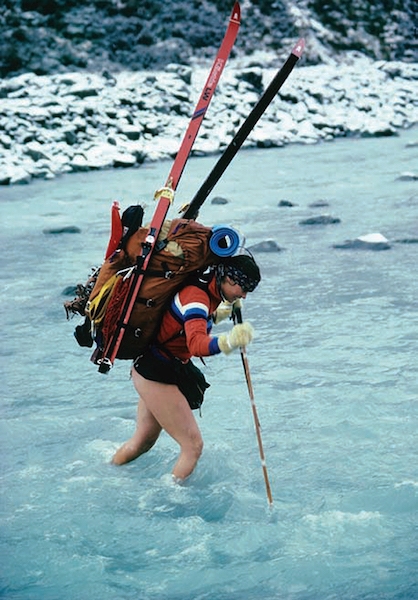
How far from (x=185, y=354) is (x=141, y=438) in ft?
2.33

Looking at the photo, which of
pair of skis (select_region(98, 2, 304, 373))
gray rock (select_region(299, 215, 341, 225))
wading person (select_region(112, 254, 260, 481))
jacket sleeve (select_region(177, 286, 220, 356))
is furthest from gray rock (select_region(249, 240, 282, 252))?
jacket sleeve (select_region(177, 286, 220, 356))

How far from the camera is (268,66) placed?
32125 millimetres

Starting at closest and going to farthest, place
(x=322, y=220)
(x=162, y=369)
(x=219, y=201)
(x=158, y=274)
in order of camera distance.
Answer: (x=158, y=274) → (x=162, y=369) → (x=322, y=220) → (x=219, y=201)

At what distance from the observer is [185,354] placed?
527 cm

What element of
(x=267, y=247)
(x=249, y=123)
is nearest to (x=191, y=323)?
(x=249, y=123)

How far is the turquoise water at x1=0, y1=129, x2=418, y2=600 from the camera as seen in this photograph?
4.55m

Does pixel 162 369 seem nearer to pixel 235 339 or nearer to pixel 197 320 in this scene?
pixel 197 320

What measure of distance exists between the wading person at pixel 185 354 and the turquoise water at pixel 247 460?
0.87 ft

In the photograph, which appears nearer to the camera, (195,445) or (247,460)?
(195,445)

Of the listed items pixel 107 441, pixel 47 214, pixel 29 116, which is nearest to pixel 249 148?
pixel 29 116

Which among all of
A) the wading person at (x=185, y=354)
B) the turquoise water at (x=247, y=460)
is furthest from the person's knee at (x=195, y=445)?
the turquoise water at (x=247, y=460)

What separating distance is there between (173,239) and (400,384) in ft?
9.09

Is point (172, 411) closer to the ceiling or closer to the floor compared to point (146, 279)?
closer to the floor

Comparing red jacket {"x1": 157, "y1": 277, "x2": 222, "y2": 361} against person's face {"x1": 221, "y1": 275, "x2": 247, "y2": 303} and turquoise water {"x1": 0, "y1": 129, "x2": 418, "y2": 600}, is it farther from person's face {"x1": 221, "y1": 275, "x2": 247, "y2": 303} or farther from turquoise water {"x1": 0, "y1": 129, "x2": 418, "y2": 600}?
turquoise water {"x1": 0, "y1": 129, "x2": 418, "y2": 600}
